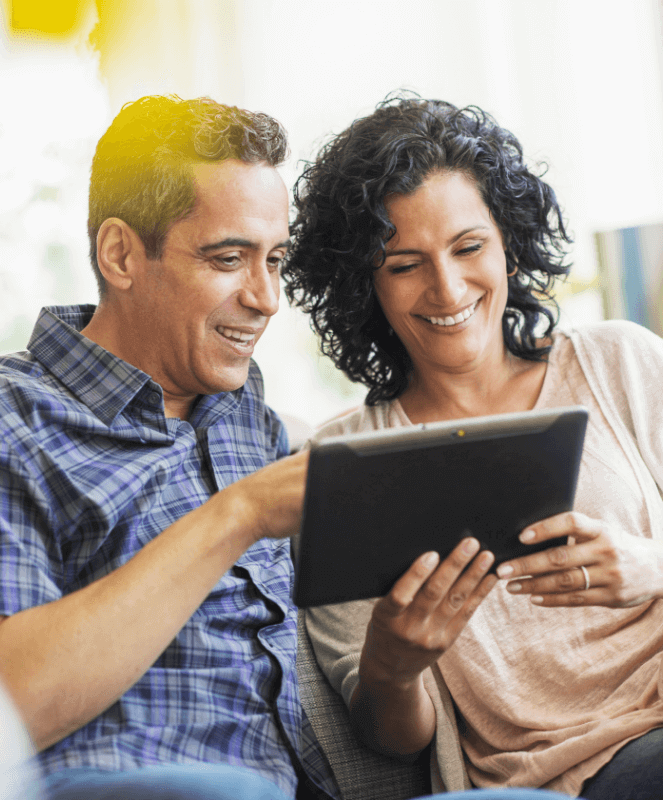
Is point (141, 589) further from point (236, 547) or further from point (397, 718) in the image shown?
point (397, 718)

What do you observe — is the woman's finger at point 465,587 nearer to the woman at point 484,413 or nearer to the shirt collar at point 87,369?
the woman at point 484,413

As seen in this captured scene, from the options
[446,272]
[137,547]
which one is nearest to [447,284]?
[446,272]

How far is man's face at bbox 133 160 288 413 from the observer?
47.6 inches

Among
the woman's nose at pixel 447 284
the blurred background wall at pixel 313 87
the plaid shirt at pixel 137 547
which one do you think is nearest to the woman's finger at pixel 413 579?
the plaid shirt at pixel 137 547

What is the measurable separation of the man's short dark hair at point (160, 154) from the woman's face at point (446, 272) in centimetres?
25

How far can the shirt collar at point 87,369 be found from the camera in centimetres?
114

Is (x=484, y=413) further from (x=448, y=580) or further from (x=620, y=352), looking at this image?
(x=448, y=580)

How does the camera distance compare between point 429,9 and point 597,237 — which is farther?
point 429,9

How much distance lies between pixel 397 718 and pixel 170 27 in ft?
9.26

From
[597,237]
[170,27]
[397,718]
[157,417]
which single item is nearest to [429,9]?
[170,27]

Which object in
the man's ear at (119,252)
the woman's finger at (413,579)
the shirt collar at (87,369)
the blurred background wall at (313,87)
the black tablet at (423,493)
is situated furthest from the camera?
the blurred background wall at (313,87)

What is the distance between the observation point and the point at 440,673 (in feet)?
4.25

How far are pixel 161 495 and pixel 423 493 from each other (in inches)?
17.1

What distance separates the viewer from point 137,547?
1078 millimetres
